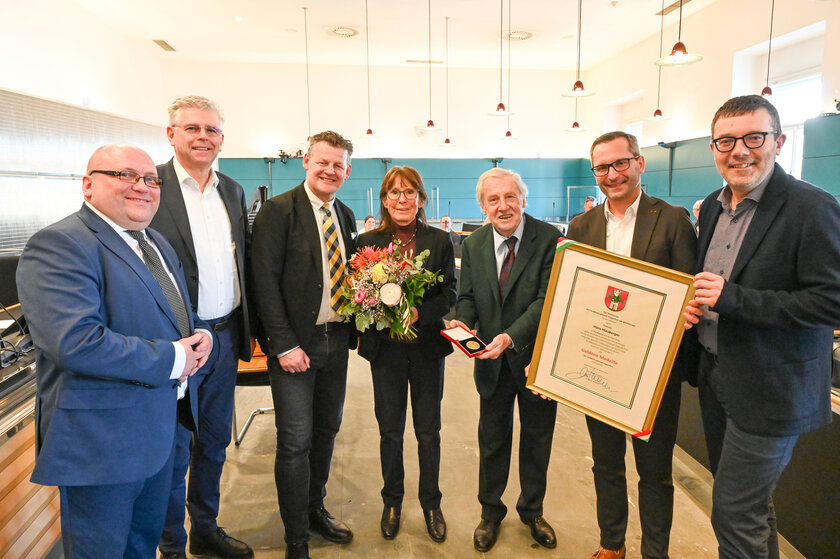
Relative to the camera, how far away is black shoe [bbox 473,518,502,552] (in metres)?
2.44

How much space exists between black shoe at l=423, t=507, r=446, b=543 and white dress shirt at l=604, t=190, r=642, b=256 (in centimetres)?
162

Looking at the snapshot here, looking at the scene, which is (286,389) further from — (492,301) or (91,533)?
(492,301)

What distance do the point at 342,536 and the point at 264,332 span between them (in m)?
1.13

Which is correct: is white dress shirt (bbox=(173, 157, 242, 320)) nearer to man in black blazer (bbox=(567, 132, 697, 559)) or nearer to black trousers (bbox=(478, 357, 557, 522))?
black trousers (bbox=(478, 357, 557, 522))

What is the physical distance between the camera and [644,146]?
452 inches

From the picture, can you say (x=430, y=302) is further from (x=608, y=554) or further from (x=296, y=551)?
(x=608, y=554)

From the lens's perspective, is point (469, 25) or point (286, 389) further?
point (469, 25)

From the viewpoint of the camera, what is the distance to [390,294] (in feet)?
6.79

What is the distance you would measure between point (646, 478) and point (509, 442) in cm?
64

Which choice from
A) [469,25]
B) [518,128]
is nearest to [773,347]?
[469,25]

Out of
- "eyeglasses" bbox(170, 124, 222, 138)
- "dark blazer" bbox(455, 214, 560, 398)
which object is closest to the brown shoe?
"dark blazer" bbox(455, 214, 560, 398)

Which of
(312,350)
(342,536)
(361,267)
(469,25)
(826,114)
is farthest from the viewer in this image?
(469,25)
